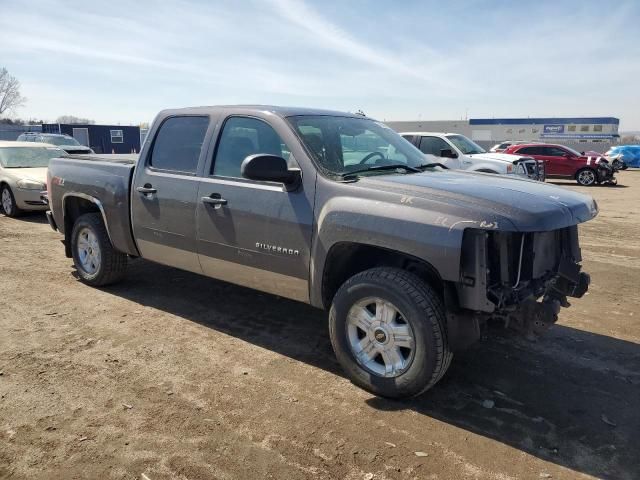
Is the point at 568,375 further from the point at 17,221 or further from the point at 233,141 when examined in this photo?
the point at 17,221

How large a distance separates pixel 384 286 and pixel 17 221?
926 centimetres

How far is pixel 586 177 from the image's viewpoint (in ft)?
68.1

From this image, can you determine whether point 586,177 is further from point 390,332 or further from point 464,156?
point 390,332

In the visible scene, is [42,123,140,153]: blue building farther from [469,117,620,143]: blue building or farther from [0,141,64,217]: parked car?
[469,117,620,143]: blue building

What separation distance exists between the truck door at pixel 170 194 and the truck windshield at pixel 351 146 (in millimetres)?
1052

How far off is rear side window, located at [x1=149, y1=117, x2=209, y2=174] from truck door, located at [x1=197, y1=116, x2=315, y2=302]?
0.91ft

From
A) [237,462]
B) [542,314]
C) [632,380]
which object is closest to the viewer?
[237,462]

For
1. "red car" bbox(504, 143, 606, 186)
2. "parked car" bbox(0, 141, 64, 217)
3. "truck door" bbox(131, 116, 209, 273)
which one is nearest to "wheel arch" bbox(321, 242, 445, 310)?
"truck door" bbox(131, 116, 209, 273)

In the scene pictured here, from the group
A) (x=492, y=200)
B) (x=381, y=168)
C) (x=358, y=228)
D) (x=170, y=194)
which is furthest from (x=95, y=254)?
(x=492, y=200)

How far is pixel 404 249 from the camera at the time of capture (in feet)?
10.4

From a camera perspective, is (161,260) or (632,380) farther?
(161,260)

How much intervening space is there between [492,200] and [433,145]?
10547 millimetres

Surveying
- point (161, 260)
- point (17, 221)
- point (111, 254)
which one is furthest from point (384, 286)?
point (17, 221)

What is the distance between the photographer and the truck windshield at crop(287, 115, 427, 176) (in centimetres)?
389
